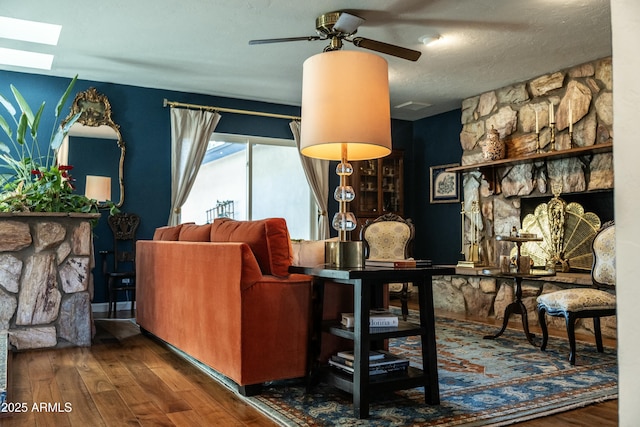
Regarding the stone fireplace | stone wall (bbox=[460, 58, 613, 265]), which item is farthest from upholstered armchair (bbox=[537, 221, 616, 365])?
stone wall (bbox=[460, 58, 613, 265])

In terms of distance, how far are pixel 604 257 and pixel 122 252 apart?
476cm

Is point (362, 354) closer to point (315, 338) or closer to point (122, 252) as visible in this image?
point (315, 338)

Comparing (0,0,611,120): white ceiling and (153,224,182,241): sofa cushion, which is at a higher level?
(0,0,611,120): white ceiling

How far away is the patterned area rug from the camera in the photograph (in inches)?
88.1

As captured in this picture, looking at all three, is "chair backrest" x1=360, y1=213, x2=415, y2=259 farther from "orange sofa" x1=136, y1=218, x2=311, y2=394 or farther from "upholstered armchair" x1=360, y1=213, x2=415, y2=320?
"orange sofa" x1=136, y1=218, x2=311, y2=394

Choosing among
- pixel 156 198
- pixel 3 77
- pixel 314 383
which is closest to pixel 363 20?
pixel 314 383

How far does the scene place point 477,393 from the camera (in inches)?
103

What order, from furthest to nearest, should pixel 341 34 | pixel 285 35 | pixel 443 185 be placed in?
1. pixel 443 185
2. pixel 285 35
3. pixel 341 34

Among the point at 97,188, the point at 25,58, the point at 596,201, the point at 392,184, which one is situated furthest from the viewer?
the point at 392,184

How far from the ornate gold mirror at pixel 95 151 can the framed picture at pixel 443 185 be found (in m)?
4.07

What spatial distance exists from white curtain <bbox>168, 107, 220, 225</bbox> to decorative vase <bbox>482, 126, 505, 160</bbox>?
10.8ft

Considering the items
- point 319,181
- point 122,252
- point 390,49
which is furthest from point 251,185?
point 390,49

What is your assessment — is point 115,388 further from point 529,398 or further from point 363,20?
point 363,20

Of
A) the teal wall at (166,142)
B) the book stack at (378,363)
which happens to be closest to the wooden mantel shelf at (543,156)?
the teal wall at (166,142)
